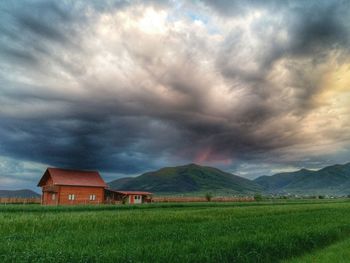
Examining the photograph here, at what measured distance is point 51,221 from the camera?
29.3 metres

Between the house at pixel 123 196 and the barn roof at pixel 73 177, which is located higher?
the barn roof at pixel 73 177

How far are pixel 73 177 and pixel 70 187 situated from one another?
3.52 m

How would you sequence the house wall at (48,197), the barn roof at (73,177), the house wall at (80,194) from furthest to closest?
1. the house wall at (48,197)
2. the barn roof at (73,177)
3. the house wall at (80,194)

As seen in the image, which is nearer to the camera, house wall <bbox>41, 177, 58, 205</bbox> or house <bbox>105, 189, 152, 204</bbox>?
house wall <bbox>41, 177, 58, 205</bbox>

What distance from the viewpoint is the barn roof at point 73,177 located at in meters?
83.2

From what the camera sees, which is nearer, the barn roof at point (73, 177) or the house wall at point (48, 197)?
the barn roof at point (73, 177)

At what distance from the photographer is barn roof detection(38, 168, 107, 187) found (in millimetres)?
83250

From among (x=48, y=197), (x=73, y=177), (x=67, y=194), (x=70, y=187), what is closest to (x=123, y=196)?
(x=73, y=177)

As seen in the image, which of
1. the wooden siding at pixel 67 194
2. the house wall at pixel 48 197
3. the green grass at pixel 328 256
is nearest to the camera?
the green grass at pixel 328 256

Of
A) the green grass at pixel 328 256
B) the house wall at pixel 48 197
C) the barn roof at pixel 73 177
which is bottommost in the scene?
the green grass at pixel 328 256

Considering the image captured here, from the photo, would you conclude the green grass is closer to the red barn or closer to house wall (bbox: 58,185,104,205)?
house wall (bbox: 58,185,104,205)

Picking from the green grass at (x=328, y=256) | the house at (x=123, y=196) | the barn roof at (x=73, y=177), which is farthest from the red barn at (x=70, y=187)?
the green grass at (x=328, y=256)

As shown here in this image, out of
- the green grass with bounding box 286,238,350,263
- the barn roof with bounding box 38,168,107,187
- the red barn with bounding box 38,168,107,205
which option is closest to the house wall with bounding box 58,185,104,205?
the red barn with bounding box 38,168,107,205

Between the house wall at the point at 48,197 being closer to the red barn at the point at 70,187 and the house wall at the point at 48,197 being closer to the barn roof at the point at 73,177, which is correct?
the red barn at the point at 70,187
